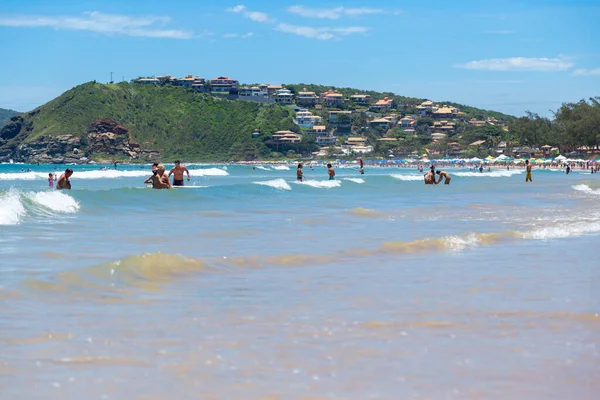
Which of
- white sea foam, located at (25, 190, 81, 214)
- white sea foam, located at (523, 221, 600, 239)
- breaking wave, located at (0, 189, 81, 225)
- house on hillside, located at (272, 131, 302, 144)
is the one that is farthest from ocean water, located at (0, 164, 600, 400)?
house on hillside, located at (272, 131, 302, 144)

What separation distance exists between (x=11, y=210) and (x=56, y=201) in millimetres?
4497

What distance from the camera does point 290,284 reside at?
975 cm

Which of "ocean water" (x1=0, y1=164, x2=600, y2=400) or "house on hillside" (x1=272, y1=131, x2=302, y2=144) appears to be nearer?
"ocean water" (x1=0, y1=164, x2=600, y2=400)

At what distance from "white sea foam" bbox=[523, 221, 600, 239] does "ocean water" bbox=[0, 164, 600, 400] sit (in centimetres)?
A: 13

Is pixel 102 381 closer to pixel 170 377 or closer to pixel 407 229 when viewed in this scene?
pixel 170 377

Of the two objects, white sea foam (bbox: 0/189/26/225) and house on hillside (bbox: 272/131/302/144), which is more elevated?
house on hillside (bbox: 272/131/302/144)

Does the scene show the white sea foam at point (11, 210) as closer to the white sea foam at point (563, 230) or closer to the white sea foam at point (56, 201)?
the white sea foam at point (56, 201)

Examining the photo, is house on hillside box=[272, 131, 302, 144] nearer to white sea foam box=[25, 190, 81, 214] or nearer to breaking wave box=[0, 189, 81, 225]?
breaking wave box=[0, 189, 81, 225]

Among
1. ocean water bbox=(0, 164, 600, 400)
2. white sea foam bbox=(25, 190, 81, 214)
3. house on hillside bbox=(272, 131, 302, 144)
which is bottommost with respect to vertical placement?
ocean water bbox=(0, 164, 600, 400)

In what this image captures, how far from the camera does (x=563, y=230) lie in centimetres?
1633

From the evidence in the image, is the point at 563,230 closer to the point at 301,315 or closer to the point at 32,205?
the point at 301,315

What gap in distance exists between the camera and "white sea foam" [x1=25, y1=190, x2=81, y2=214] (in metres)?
22.5

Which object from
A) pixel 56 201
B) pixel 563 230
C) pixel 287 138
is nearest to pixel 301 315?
pixel 563 230

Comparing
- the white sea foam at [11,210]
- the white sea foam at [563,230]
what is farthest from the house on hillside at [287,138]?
the white sea foam at [563,230]
